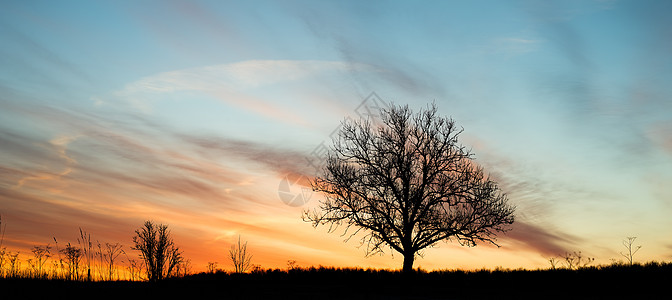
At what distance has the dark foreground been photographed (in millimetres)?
13820

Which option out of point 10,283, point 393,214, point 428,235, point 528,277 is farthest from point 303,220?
point 10,283

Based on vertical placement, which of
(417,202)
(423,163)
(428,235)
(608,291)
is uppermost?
(423,163)

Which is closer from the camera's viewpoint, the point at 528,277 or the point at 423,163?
the point at 528,277

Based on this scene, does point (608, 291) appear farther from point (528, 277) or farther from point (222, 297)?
point (222, 297)

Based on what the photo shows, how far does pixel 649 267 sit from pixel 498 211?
777 cm

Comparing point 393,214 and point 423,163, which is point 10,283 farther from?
point 423,163

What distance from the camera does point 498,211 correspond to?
2497cm

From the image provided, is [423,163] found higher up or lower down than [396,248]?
higher up

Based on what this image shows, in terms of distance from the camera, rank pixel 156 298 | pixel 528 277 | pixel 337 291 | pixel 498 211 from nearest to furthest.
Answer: pixel 156 298, pixel 337 291, pixel 528 277, pixel 498 211

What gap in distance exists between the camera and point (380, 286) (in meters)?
17.2

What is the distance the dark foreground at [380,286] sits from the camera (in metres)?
13.8

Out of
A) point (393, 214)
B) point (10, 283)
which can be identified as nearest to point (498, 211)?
point (393, 214)

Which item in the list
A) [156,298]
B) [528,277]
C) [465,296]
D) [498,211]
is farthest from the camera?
[498,211]

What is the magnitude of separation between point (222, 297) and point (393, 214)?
1328cm
